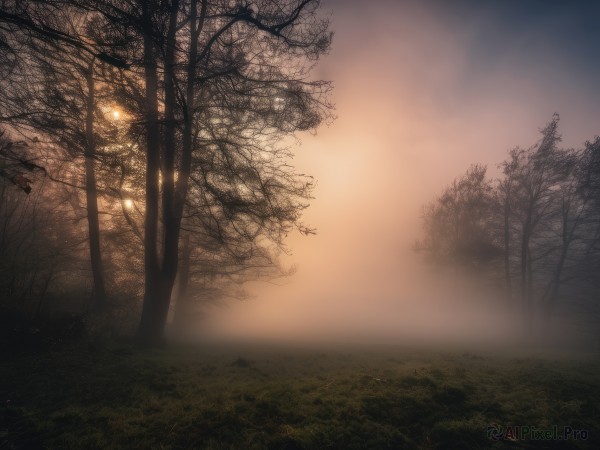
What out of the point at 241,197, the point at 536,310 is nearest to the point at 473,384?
the point at 241,197

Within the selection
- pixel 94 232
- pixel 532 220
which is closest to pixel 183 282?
pixel 94 232

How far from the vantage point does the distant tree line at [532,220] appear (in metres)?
20.0

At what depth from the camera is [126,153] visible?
27.8 feet

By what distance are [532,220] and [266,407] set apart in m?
25.3

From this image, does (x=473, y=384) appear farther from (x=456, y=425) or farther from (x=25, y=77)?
(x=25, y=77)

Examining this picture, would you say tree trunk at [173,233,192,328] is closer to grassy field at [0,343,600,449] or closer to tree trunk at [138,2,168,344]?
tree trunk at [138,2,168,344]

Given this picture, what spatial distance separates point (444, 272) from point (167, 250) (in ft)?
100

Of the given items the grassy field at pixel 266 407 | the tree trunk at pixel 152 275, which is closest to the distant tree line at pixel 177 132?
the tree trunk at pixel 152 275

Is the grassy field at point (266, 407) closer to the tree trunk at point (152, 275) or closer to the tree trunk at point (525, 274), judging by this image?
the tree trunk at point (152, 275)

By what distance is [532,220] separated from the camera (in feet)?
73.5

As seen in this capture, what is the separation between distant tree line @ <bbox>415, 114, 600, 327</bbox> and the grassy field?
62.5 feet

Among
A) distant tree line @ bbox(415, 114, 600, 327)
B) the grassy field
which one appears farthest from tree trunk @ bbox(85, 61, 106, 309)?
distant tree line @ bbox(415, 114, 600, 327)

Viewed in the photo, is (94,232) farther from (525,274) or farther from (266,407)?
(525,274)

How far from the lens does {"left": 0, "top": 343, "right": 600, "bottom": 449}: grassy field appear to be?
3795mm
